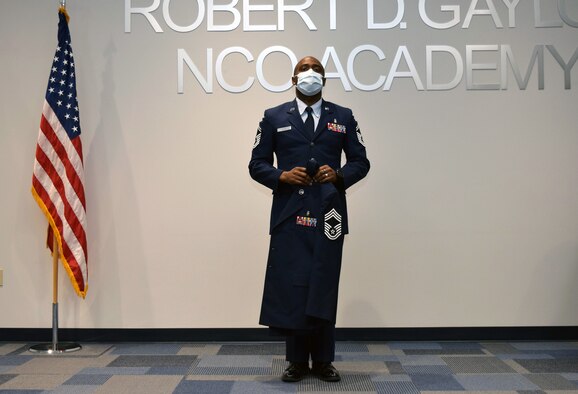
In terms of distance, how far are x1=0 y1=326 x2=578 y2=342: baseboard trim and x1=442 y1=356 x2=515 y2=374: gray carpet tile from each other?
526mm

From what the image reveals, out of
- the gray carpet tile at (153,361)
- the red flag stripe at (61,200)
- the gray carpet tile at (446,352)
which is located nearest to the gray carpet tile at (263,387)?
the gray carpet tile at (153,361)

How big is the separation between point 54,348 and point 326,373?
177 centimetres

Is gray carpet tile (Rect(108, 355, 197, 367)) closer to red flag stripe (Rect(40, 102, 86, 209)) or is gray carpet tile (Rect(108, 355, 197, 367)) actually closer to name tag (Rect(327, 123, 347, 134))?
red flag stripe (Rect(40, 102, 86, 209))

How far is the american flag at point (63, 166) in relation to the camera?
3820mm

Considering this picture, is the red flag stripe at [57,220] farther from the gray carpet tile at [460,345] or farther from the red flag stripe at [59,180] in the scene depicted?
the gray carpet tile at [460,345]

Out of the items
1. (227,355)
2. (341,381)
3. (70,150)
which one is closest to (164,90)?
(70,150)

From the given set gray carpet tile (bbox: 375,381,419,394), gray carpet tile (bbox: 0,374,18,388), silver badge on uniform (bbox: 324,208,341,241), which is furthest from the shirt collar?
gray carpet tile (bbox: 0,374,18,388)

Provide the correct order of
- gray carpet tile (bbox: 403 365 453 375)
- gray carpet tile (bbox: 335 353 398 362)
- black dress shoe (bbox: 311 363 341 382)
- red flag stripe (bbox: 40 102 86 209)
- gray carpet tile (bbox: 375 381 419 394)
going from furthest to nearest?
red flag stripe (bbox: 40 102 86 209), gray carpet tile (bbox: 335 353 398 362), gray carpet tile (bbox: 403 365 453 375), black dress shoe (bbox: 311 363 341 382), gray carpet tile (bbox: 375 381 419 394)

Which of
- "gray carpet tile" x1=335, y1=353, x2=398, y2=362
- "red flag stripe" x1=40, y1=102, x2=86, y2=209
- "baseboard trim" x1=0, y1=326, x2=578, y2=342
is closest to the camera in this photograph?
"gray carpet tile" x1=335, y1=353, x2=398, y2=362

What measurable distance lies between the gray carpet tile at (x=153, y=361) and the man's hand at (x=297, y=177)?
1201 millimetres

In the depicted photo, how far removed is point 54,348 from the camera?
3770mm

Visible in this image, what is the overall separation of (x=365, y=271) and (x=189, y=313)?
1148mm

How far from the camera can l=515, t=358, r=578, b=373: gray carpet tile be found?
318 centimetres

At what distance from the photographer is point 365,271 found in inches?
160
